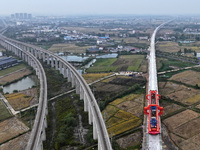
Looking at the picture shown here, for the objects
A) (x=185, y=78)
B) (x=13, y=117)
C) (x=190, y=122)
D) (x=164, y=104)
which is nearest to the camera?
(x=190, y=122)

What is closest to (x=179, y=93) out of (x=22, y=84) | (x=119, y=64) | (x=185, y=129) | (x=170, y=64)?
(x=185, y=129)

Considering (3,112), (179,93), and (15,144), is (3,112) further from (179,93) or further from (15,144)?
(179,93)

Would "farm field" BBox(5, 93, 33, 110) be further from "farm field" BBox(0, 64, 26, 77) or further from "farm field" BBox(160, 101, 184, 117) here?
"farm field" BBox(160, 101, 184, 117)

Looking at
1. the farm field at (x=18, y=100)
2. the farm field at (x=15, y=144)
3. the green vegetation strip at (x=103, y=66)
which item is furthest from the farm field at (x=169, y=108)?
the farm field at (x=18, y=100)

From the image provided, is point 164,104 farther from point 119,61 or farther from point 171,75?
point 119,61

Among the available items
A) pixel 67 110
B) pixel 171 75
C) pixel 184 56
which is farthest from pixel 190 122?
pixel 184 56

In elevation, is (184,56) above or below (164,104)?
above
